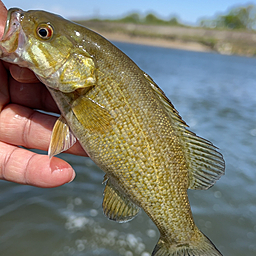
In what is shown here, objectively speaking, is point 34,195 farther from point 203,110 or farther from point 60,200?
point 203,110

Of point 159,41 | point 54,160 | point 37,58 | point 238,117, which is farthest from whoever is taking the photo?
point 159,41

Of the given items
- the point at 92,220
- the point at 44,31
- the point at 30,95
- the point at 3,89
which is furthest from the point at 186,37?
the point at 44,31

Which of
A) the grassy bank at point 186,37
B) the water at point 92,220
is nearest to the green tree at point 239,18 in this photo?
the grassy bank at point 186,37

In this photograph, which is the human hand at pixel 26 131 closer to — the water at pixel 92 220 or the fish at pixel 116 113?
the fish at pixel 116 113

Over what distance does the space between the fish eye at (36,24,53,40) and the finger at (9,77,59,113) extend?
100 centimetres

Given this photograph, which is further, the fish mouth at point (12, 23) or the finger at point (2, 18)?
the finger at point (2, 18)

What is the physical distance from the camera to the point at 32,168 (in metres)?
3.01

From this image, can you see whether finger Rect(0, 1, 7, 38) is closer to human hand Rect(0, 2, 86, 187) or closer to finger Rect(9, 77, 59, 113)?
human hand Rect(0, 2, 86, 187)

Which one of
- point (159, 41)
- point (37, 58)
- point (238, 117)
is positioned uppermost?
point (159, 41)

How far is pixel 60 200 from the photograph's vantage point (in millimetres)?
→ 5223

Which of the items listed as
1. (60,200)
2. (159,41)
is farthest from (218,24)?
(60,200)

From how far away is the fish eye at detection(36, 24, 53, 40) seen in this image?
8.20ft

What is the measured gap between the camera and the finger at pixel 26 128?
326 cm

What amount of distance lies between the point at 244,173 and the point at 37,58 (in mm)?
6400
